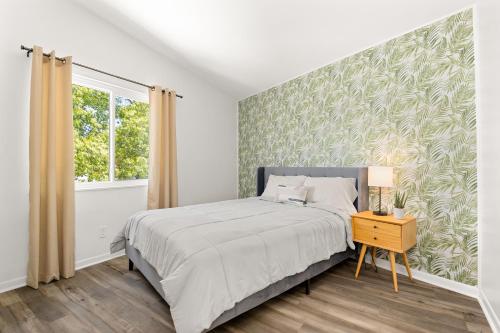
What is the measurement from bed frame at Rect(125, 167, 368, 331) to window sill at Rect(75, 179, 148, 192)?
87cm

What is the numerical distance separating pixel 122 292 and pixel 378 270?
2580 millimetres

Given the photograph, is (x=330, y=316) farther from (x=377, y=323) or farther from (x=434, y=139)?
(x=434, y=139)

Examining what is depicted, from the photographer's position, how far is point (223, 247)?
5.34 ft

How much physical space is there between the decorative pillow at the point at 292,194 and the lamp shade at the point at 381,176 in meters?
0.78

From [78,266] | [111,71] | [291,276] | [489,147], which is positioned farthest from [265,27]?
[78,266]

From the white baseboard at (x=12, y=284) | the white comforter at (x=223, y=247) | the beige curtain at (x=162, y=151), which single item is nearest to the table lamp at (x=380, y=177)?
the white comforter at (x=223, y=247)

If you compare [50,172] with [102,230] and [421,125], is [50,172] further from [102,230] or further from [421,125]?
[421,125]

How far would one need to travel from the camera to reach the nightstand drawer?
2184 millimetres

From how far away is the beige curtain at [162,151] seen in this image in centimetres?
337

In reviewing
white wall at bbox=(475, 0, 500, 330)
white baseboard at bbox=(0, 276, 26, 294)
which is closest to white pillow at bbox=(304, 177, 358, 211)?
white wall at bbox=(475, 0, 500, 330)

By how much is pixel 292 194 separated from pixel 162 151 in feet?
6.32

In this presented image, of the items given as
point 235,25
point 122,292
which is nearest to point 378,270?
point 122,292

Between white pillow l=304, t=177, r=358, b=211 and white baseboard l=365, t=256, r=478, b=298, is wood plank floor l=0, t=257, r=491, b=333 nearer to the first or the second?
white baseboard l=365, t=256, r=478, b=298

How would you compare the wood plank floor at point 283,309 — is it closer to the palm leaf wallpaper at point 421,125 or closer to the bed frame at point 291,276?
the bed frame at point 291,276
